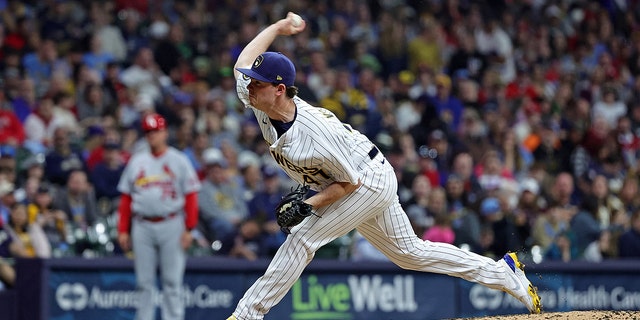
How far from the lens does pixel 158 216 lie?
10.2m

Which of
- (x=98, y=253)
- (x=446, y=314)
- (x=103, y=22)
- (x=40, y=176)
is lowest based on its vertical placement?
(x=446, y=314)

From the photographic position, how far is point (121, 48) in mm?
14570

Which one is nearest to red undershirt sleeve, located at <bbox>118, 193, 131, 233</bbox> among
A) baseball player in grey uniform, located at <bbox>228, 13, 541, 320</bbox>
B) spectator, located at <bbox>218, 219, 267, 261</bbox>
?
spectator, located at <bbox>218, 219, 267, 261</bbox>

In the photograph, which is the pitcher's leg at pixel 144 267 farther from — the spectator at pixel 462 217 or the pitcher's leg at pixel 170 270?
the spectator at pixel 462 217

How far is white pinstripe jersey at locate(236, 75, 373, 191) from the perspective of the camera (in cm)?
658

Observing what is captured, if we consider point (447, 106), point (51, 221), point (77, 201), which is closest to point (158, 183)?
point (51, 221)

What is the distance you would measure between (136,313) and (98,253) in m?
0.98

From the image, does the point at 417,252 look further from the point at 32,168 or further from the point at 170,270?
the point at 32,168

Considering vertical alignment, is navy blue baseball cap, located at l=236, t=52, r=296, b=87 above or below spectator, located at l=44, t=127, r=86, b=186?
below

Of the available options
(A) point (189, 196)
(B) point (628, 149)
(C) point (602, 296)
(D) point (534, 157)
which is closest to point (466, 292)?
(C) point (602, 296)

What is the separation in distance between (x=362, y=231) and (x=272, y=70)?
125cm

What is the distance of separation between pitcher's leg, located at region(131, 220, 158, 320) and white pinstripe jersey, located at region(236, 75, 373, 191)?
3.57 metres

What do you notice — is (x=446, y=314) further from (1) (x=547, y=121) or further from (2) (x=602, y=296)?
(1) (x=547, y=121)

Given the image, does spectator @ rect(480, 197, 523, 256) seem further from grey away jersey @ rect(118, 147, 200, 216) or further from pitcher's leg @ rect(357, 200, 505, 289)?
pitcher's leg @ rect(357, 200, 505, 289)
